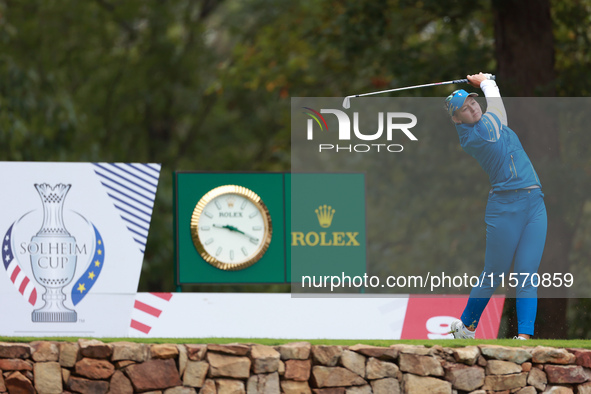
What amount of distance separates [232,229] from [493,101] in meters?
2.72

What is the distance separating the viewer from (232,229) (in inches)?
341

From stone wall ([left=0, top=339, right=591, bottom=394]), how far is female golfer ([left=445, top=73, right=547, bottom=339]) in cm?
46

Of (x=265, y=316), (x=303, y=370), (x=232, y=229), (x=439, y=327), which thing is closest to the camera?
(x=303, y=370)

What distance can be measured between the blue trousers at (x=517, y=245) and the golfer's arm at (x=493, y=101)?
66cm

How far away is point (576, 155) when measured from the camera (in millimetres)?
8055

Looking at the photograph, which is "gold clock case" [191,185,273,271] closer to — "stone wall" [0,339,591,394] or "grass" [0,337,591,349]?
"grass" [0,337,591,349]

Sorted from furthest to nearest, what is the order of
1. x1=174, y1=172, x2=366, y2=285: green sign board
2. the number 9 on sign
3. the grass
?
1. x1=174, y1=172, x2=366, y2=285: green sign board
2. the number 9 on sign
3. the grass

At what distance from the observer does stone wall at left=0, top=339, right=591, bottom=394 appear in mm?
7391

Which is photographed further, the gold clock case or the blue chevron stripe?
the gold clock case

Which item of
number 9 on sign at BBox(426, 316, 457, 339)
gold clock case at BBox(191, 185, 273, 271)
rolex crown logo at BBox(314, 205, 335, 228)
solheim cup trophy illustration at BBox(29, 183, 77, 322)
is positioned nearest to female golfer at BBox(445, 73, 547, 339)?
number 9 on sign at BBox(426, 316, 457, 339)

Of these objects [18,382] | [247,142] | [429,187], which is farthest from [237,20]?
[18,382]

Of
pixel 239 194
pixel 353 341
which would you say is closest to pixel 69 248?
pixel 239 194

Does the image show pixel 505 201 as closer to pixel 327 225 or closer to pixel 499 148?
pixel 499 148

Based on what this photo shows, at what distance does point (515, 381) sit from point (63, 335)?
3.90m
